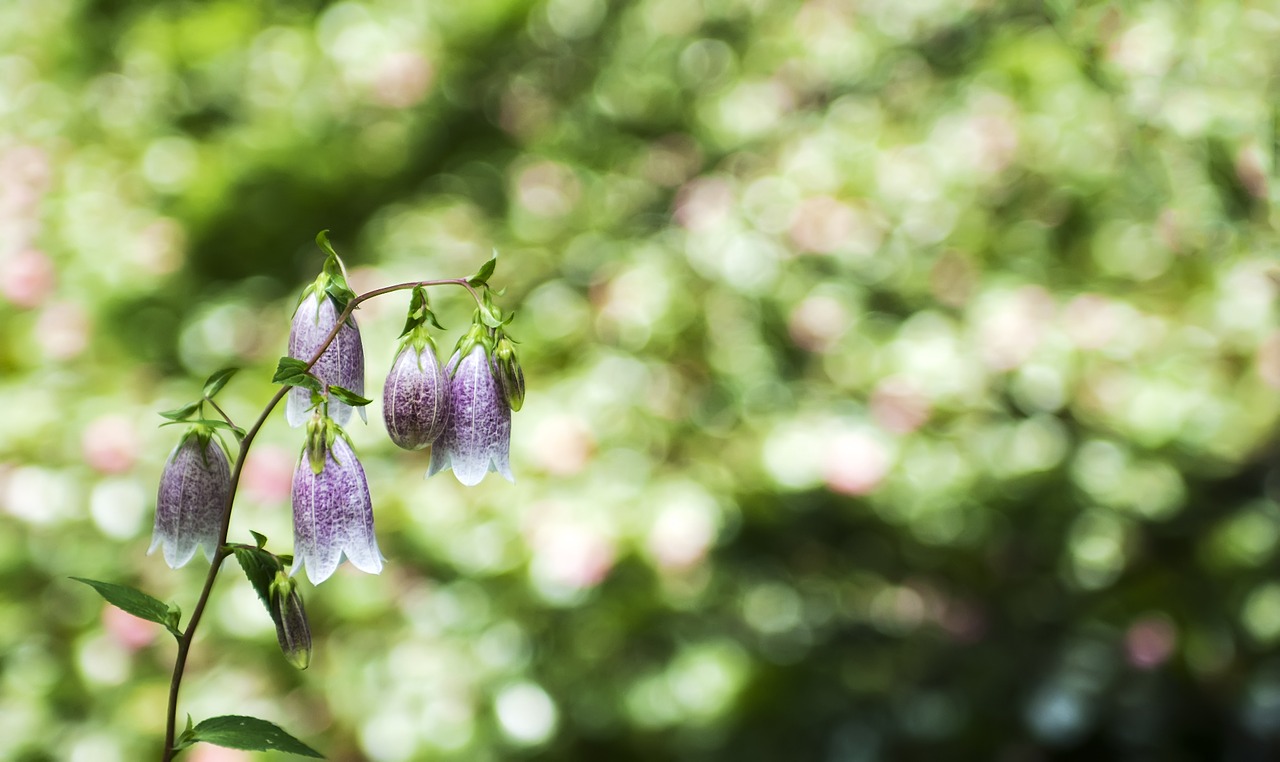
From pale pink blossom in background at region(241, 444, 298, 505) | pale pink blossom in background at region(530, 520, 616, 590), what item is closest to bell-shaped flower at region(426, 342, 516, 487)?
pale pink blossom in background at region(530, 520, 616, 590)

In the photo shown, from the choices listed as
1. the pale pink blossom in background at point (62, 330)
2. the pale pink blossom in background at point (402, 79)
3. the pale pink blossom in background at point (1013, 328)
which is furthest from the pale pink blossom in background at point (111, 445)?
the pale pink blossom in background at point (1013, 328)

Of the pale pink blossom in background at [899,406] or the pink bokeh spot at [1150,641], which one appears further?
the pale pink blossom in background at [899,406]

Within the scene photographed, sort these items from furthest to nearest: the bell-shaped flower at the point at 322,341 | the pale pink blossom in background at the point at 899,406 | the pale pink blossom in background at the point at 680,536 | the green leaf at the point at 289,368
A: the pale pink blossom in background at the point at 899,406, the pale pink blossom in background at the point at 680,536, the bell-shaped flower at the point at 322,341, the green leaf at the point at 289,368

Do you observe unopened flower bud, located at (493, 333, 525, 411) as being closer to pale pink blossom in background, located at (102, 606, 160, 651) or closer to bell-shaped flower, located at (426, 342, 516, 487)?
bell-shaped flower, located at (426, 342, 516, 487)

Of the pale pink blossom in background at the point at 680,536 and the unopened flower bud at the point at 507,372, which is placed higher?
the pale pink blossom in background at the point at 680,536

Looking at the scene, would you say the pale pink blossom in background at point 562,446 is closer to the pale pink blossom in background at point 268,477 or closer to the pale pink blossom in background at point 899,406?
the pale pink blossom in background at point 268,477

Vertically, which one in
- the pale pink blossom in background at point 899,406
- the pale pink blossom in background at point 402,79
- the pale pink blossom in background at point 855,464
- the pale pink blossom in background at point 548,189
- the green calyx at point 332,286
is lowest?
the green calyx at point 332,286

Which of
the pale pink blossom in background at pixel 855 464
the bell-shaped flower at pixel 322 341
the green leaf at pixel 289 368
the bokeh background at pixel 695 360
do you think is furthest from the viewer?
the pale pink blossom in background at pixel 855 464
